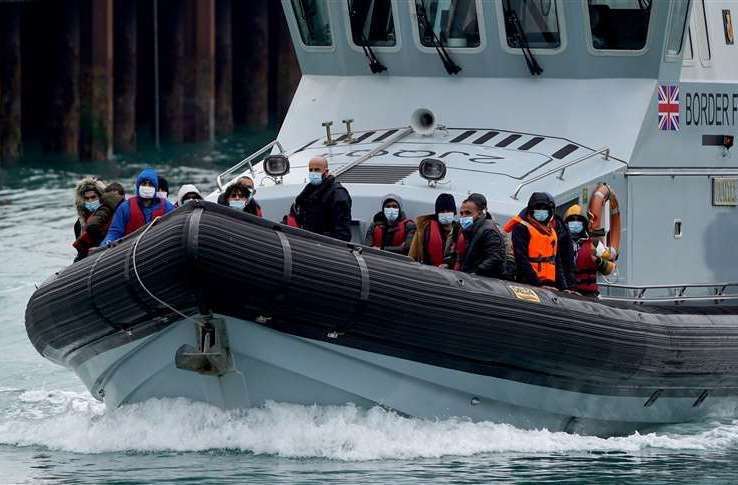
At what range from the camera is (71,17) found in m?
29.9

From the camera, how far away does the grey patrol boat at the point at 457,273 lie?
37.4ft

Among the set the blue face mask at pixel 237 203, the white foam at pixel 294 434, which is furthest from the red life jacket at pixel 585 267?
the blue face mask at pixel 237 203

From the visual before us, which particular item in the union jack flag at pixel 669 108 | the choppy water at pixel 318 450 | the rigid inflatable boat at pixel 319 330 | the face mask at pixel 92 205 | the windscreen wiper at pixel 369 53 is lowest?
the choppy water at pixel 318 450

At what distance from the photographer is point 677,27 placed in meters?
13.8

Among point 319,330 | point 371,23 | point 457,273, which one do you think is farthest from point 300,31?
point 319,330

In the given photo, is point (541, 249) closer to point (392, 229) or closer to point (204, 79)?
point (392, 229)

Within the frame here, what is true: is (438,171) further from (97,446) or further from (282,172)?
(97,446)

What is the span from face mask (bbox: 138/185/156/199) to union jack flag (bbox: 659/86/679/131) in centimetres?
371

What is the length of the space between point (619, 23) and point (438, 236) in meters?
2.28

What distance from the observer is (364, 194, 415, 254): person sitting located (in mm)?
12789

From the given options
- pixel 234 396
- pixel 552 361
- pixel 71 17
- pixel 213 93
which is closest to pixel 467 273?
pixel 552 361

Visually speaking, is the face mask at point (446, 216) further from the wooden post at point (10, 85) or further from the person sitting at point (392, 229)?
the wooden post at point (10, 85)

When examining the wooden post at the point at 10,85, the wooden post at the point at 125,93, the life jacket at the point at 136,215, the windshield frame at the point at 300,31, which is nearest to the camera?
the life jacket at the point at 136,215

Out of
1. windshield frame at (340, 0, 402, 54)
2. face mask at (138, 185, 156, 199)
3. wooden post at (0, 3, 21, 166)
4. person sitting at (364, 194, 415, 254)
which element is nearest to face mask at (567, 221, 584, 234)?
person sitting at (364, 194, 415, 254)
